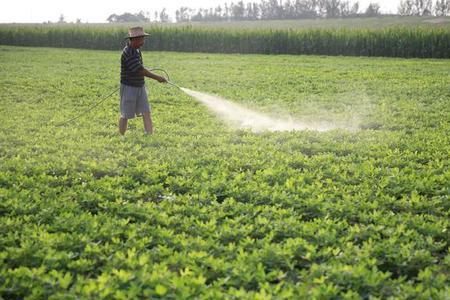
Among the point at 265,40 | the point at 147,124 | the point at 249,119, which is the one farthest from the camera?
the point at 265,40

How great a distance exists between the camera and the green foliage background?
420 centimetres

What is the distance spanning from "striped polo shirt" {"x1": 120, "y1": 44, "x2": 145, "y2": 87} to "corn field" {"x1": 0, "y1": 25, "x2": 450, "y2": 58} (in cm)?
3217

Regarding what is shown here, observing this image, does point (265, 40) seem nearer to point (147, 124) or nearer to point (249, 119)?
point (249, 119)

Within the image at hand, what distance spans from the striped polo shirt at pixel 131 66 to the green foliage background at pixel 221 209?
1.06m

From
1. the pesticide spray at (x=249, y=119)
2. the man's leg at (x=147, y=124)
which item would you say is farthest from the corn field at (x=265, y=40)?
the man's leg at (x=147, y=124)

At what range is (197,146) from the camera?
9078mm

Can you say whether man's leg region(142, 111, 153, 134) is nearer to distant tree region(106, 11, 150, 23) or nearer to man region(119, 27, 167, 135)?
man region(119, 27, 167, 135)

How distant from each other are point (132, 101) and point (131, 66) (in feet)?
2.21

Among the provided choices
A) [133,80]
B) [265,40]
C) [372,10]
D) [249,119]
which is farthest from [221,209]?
[372,10]

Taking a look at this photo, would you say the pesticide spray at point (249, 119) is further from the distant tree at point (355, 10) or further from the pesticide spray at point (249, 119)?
the distant tree at point (355, 10)

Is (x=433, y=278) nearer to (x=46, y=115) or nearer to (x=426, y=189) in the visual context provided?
(x=426, y=189)

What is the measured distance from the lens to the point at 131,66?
9.44m

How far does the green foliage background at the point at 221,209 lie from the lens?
13.8 feet

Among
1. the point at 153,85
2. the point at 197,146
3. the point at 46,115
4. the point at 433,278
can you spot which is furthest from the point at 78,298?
the point at 153,85
